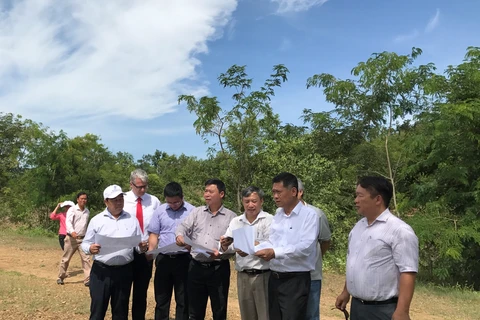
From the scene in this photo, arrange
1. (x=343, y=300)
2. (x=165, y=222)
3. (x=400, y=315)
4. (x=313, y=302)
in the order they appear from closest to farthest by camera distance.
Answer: (x=400, y=315) → (x=343, y=300) → (x=313, y=302) → (x=165, y=222)

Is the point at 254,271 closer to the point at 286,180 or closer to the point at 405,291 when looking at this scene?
the point at 286,180

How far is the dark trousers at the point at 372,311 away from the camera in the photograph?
8.73 ft

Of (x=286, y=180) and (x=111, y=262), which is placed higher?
(x=286, y=180)

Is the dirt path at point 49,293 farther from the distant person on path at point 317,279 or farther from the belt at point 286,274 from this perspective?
the belt at point 286,274

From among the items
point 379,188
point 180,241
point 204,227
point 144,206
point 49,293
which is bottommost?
point 49,293

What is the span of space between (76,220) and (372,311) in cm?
649

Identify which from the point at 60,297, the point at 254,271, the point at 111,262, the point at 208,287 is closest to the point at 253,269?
the point at 254,271

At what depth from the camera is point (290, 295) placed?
325cm

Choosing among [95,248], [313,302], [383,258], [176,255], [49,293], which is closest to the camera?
[383,258]

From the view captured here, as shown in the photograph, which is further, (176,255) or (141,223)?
(141,223)

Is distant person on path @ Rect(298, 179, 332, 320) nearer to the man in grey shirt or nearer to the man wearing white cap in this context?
the man in grey shirt

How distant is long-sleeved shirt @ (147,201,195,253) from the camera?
4.61m

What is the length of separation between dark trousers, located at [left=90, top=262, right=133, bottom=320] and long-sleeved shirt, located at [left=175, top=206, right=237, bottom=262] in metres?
0.66

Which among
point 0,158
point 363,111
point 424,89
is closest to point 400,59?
point 424,89
